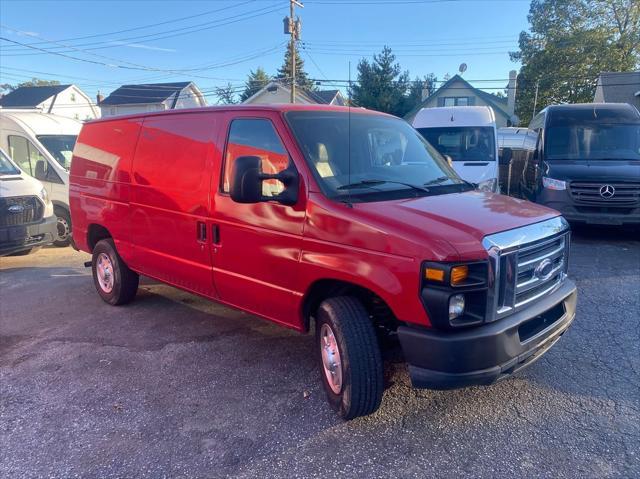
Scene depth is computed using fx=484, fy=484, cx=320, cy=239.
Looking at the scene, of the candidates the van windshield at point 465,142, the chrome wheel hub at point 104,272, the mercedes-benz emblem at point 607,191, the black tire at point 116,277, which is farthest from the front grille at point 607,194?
the chrome wheel hub at point 104,272

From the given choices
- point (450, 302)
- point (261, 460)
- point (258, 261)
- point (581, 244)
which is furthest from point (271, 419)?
point (581, 244)

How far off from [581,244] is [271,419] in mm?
7180

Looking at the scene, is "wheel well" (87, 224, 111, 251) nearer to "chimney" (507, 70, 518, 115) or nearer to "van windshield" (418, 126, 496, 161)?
"van windshield" (418, 126, 496, 161)

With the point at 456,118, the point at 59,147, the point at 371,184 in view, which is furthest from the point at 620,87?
the point at 371,184

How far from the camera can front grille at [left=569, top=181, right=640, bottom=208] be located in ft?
26.2

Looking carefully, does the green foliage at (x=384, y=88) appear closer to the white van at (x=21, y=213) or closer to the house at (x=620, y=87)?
the house at (x=620, y=87)

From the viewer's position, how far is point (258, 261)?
3.72 m

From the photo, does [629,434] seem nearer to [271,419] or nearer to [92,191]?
[271,419]

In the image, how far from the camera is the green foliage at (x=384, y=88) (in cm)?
3626

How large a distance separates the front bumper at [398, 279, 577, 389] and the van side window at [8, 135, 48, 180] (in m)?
8.94

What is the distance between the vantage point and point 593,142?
Answer: 9.14m

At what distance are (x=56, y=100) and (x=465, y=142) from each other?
140ft

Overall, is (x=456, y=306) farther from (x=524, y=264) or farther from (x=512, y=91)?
(x=512, y=91)

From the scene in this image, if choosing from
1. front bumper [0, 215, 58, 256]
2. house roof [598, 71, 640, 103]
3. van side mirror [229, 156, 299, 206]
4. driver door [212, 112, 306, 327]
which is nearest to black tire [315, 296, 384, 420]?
driver door [212, 112, 306, 327]
